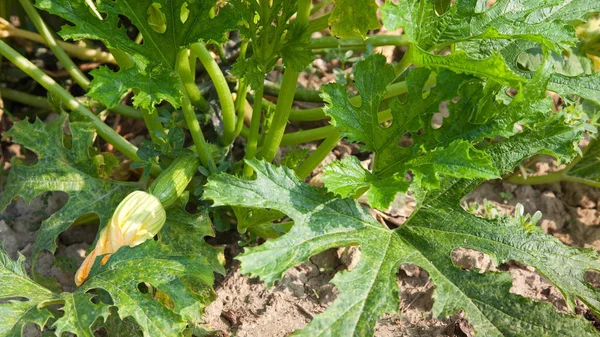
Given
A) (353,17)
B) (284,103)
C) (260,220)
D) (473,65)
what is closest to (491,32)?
(473,65)

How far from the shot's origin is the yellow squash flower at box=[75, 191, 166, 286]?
1806 mm

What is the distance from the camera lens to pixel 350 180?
5.64ft

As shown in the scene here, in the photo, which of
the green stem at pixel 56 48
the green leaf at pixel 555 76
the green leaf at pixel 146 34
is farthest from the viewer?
the green stem at pixel 56 48

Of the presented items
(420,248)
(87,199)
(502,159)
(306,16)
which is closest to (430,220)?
(420,248)

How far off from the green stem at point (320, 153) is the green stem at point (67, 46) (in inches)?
38.9

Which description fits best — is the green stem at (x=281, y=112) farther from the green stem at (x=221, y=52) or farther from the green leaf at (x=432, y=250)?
the green stem at (x=221, y=52)

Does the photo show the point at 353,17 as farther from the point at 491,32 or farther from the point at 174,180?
the point at 174,180

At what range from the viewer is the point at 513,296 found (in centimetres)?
163

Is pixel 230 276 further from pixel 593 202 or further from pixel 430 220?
pixel 593 202

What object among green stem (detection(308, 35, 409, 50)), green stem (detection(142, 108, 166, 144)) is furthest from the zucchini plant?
green stem (detection(308, 35, 409, 50))

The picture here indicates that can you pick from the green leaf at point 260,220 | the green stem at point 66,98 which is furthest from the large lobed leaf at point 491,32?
the green stem at point 66,98

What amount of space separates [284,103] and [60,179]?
0.70 metres

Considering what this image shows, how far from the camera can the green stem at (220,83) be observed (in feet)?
6.75

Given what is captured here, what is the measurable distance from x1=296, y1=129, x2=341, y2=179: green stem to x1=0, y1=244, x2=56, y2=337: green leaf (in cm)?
80
